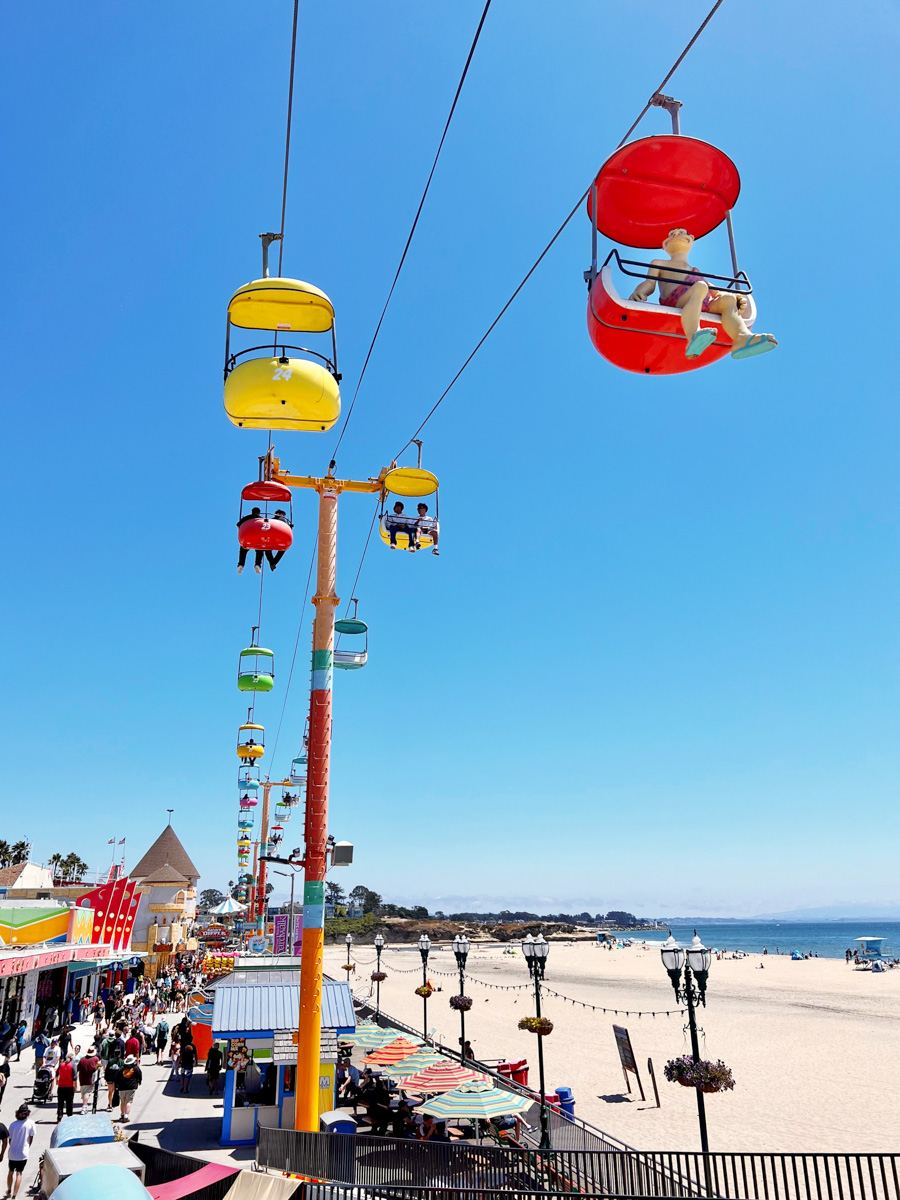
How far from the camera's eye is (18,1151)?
11.2 m

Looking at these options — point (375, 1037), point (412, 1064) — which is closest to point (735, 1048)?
point (375, 1037)

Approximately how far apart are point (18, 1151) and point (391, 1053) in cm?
A: 679

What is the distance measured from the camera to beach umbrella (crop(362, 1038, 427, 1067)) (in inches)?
608

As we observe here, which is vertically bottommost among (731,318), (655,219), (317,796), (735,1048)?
(735,1048)

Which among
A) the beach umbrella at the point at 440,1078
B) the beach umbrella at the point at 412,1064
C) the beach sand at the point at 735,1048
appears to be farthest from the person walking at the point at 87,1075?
the beach sand at the point at 735,1048

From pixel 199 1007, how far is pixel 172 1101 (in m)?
3.07

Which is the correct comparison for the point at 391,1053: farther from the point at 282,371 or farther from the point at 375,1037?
the point at 282,371

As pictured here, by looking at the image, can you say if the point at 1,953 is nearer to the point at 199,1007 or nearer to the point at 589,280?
the point at 199,1007

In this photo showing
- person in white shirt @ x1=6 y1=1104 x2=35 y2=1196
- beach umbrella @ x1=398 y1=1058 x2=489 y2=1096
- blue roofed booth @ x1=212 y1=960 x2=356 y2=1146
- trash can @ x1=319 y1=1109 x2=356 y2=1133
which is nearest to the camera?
person in white shirt @ x1=6 y1=1104 x2=35 y2=1196

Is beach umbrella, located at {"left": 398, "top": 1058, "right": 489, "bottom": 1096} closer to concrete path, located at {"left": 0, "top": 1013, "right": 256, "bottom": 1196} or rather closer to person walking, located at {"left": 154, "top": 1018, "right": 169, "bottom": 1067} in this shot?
concrete path, located at {"left": 0, "top": 1013, "right": 256, "bottom": 1196}

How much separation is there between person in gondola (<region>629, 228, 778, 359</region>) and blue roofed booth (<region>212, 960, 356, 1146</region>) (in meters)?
13.0

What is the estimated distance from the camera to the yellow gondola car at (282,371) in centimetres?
842

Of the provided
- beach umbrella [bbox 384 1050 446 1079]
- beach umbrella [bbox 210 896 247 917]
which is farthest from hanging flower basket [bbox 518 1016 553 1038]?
beach umbrella [bbox 210 896 247 917]

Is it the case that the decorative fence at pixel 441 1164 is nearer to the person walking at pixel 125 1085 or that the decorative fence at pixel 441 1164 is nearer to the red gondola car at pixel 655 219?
the person walking at pixel 125 1085
